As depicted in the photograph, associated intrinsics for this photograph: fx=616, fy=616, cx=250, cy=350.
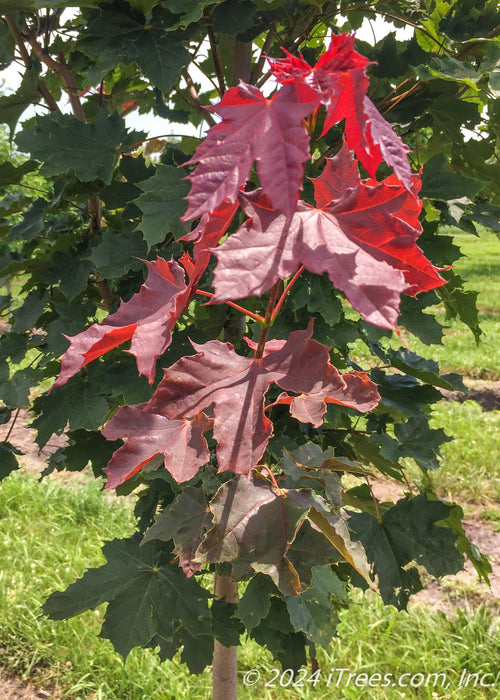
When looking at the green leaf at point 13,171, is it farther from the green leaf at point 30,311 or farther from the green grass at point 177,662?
the green grass at point 177,662

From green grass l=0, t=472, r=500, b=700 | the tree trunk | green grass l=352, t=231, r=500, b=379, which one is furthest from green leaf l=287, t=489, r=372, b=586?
green grass l=352, t=231, r=500, b=379

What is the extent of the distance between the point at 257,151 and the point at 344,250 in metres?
0.10

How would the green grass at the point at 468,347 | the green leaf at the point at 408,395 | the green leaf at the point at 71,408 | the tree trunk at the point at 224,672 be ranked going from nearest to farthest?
the green leaf at the point at 71,408 → the green leaf at the point at 408,395 → the tree trunk at the point at 224,672 → the green grass at the point at 468,347

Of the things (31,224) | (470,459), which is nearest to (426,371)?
(31,224)

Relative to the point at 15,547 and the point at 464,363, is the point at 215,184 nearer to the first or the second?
the point at 15,547

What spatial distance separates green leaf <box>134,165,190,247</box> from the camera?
936 mm

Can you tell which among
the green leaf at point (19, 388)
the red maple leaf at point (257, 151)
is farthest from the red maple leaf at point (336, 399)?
the green leaf at point (19, 388)

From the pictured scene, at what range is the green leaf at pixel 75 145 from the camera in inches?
40.9

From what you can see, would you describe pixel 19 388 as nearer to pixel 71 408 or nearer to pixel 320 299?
pixel 71 408

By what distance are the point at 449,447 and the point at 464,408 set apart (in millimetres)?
711

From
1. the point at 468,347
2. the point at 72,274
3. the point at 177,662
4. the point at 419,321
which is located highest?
the point at 72,274

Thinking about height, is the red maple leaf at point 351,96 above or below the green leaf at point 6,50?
below

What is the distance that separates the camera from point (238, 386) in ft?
1.95

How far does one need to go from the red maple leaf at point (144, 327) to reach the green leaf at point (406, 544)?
28.0 inches
